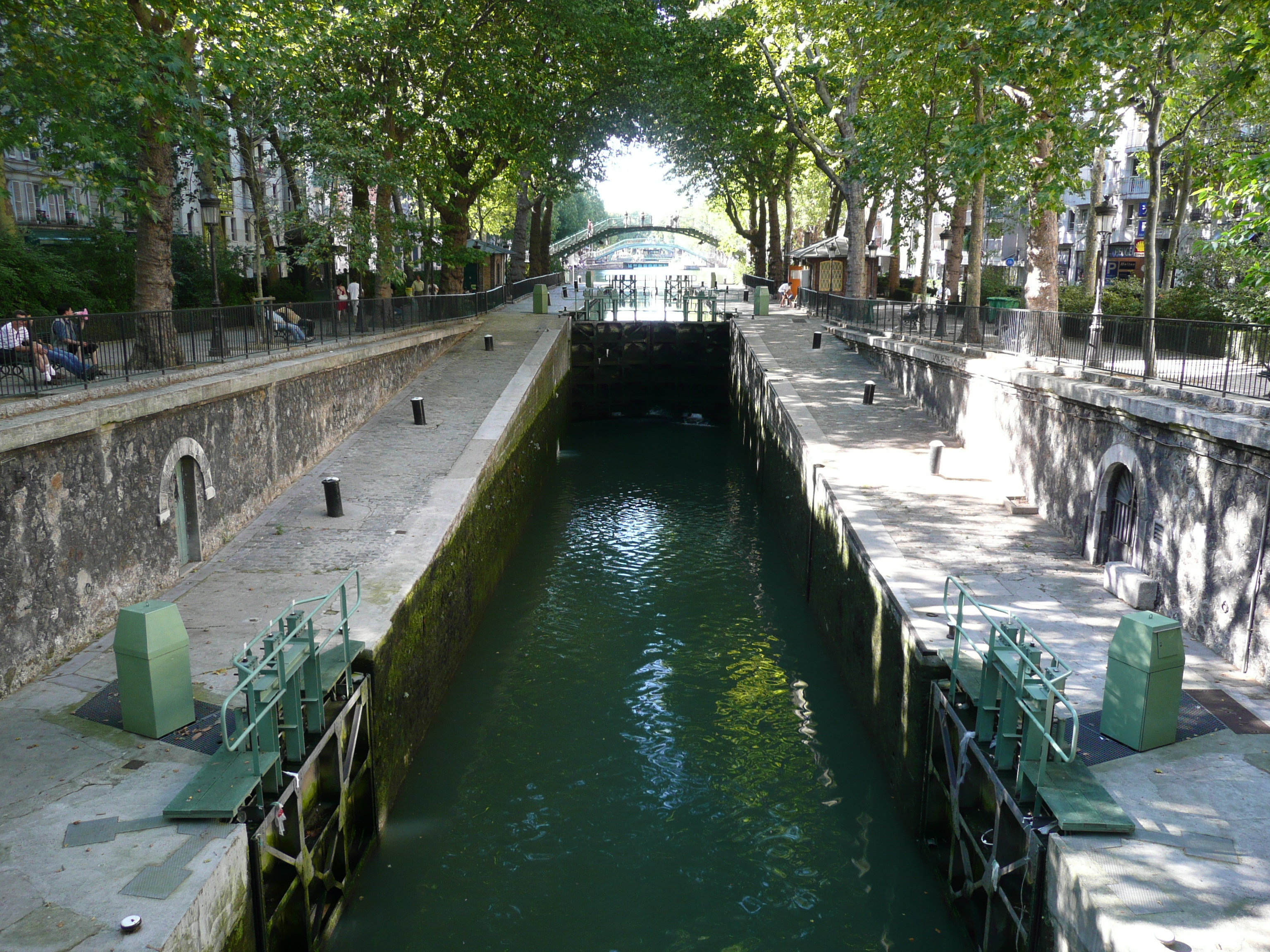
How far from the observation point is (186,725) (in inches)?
303

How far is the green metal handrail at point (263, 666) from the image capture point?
21.8 ft

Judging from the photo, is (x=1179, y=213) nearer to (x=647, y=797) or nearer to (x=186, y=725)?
(x=647, y=797)

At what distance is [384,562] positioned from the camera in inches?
452

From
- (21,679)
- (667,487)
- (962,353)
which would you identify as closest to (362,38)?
(667,487)

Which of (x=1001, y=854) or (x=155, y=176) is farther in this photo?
(x=155, y=176)

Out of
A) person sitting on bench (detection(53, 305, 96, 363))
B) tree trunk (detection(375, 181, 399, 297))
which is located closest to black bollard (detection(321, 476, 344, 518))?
person sitting on bench (detection(53, 305, 96, 363))

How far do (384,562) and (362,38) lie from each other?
15546 mm

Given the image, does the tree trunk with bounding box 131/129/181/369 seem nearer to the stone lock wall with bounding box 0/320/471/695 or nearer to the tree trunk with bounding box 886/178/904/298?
the stone lock wall with bounding box 0/320/471/695

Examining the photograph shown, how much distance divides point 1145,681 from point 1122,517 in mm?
5089

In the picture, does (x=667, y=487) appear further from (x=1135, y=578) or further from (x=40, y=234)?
(x=40, y=234)

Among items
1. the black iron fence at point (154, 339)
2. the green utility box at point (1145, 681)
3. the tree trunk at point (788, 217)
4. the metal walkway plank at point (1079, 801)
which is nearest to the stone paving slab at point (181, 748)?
the black iron fence at point (154, 339)

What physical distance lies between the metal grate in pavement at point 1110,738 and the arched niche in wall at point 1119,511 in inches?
136

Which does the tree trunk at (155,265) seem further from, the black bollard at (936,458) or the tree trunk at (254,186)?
the black bollard at (936,458)

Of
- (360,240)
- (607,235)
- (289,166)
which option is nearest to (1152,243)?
(360,240)
